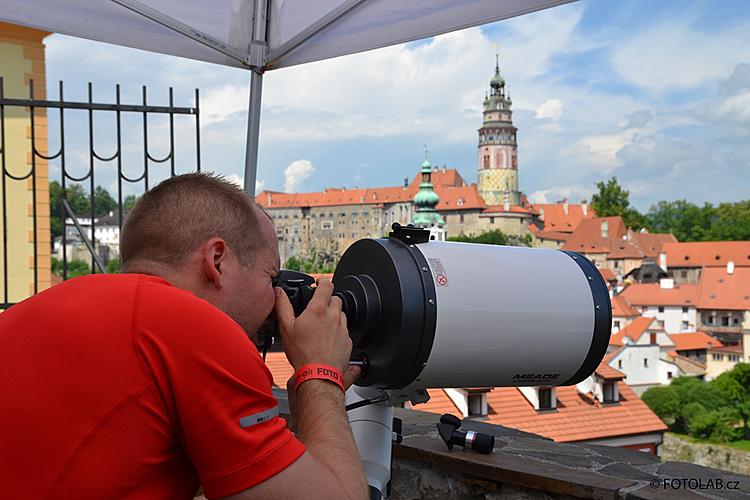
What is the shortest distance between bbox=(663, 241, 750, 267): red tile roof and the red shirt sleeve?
241ft

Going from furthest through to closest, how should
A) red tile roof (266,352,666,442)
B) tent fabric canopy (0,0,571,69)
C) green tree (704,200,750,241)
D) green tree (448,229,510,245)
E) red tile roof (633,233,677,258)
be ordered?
green tree (704,200,750,241), green tree (448,229,510,245), red tile roof (633,233,677,258), red tile roof (266,352,666,442), tent fabric canopy (0,0,571,69)

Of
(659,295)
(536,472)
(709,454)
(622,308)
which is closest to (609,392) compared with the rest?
(536,472)

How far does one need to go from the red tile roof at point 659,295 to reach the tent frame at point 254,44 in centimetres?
6126

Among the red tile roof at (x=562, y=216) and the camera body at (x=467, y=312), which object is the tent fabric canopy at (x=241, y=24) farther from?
the red tile roof at (x=562, y=216)

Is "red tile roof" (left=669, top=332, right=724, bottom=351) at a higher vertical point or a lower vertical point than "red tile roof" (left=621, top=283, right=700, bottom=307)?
lower

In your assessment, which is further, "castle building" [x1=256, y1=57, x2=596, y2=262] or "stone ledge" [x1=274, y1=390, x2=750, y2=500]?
"castle building" [x1=256, y1=57, x2=596, y2=262]

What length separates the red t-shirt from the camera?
2.89 ft

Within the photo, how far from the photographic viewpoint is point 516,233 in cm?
8006

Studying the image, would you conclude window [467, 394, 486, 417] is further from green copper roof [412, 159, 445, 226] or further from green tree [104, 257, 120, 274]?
green copper roof [412, 159, 445, 226]

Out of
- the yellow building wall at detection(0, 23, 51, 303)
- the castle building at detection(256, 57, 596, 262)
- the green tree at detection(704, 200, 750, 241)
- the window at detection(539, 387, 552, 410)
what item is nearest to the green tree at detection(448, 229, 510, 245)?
the castle building at detection(256, 57, 596, 262)

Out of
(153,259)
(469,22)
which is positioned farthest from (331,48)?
(153,259)

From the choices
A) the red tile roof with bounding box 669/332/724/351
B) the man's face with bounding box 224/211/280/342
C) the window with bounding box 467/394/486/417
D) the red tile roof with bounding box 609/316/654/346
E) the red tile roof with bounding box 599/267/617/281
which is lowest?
the red tile roof with bounding box 669/332/724/351

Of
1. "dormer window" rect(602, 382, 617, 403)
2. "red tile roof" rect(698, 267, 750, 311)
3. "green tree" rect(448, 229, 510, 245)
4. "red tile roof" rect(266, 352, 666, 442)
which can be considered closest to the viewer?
"red tile roof" rect(266, 352, 666, 442)

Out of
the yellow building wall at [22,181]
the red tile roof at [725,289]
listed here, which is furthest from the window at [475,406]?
the red tile roof at [725,289]
